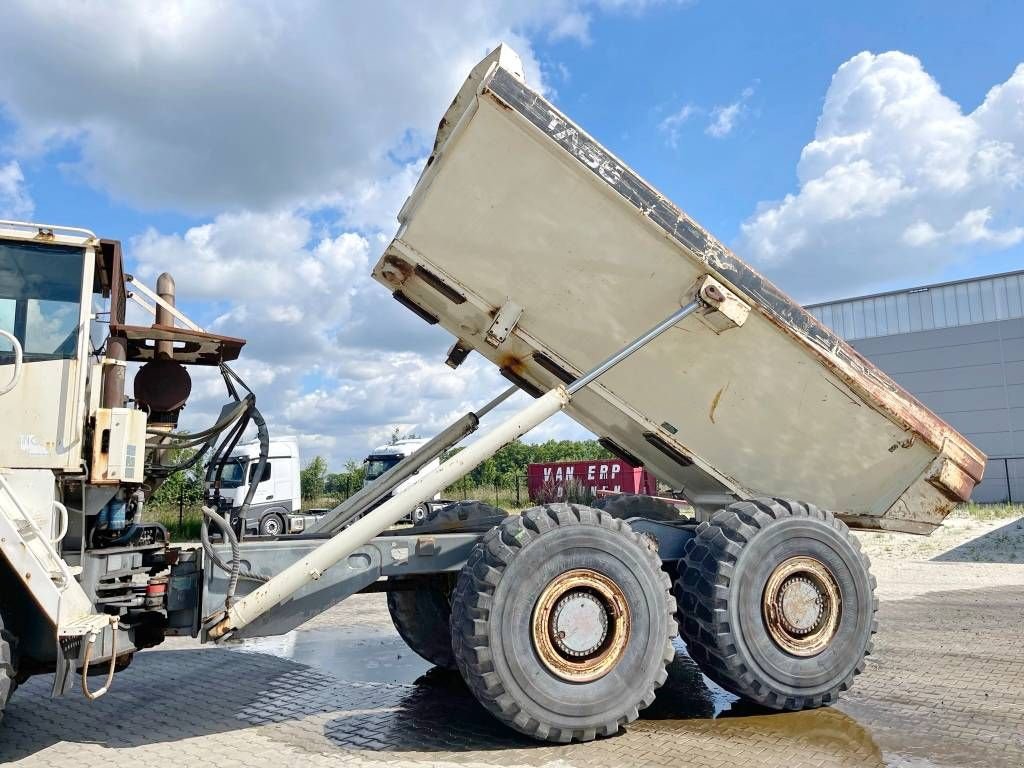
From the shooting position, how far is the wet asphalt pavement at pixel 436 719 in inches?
179

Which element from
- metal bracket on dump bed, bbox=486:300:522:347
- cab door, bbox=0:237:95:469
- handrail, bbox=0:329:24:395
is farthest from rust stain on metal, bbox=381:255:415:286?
handrail, bbox=0:329:24:395

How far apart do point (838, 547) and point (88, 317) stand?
5052 mm

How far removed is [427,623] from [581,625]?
2.32 meters

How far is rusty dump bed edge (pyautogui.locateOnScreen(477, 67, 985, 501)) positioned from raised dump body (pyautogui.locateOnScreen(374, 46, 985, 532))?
0.01 meters

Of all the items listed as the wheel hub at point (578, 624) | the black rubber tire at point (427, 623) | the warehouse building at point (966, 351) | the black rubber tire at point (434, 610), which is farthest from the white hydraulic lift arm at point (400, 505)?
the warehouse building at point (966, 351)

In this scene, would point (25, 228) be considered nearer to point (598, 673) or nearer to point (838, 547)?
point (598, 673)

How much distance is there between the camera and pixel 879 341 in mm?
31594

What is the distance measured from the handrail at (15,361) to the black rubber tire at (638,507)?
4.24 metres

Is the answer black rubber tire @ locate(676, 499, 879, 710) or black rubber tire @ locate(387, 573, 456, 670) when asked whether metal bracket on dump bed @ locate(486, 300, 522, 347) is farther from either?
black rubber tire @ locate(387, 573, 456, 670)

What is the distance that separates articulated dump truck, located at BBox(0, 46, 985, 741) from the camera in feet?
14.8

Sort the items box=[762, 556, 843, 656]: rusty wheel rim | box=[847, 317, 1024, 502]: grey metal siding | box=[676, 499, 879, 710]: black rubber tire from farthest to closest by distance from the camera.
A: box=[847, 317, 1024, 502]: grey metal siding < box=[762, 556, 843, 656]: rusty wheel rim < box=[676, 499, 879, 710]: black rubber tire

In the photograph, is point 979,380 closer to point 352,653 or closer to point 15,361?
point 352,653

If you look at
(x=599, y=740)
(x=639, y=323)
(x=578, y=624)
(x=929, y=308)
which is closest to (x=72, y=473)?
(x=578, y=624)

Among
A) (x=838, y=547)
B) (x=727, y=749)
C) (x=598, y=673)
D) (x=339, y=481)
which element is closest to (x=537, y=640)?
(x=598, y=673)
